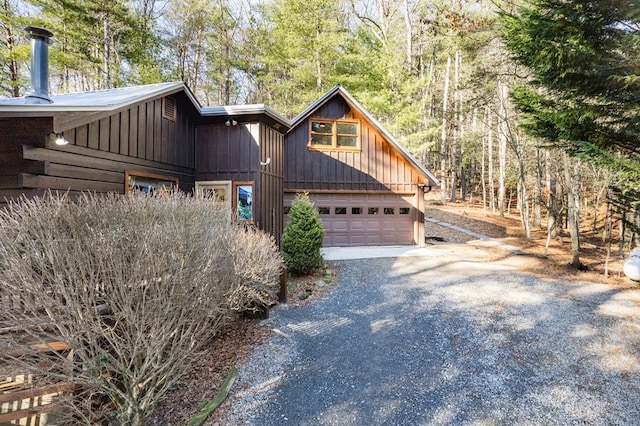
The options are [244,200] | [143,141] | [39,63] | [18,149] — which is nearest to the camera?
[18,149]

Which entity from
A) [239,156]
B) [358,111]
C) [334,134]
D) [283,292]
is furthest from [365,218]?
[283,292]

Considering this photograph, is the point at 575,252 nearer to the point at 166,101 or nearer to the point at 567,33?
the point at 567,33

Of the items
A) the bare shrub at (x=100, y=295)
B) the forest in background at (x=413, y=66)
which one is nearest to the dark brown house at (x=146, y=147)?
the bare shrub at (x=100, y=295)

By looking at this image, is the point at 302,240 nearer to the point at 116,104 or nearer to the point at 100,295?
the point at 116,104

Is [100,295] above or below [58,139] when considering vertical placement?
below

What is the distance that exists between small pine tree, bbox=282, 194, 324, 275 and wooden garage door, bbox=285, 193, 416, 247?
382 centimetres

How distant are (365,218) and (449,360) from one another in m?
Answer: 8.66

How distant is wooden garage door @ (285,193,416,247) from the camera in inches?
501

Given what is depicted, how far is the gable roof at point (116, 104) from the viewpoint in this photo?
471 cm

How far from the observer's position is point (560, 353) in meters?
4.79

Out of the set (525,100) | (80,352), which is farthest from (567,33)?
(80,352)

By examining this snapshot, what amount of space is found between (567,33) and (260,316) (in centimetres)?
890

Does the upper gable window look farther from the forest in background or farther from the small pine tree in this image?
the small pine tree

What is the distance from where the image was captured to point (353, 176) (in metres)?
12.9
